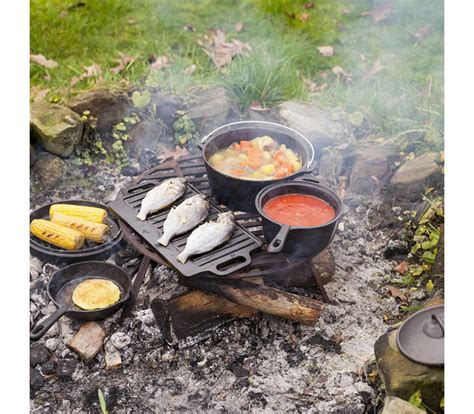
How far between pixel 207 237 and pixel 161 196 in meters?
0.61

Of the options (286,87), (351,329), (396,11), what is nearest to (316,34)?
(396,11)

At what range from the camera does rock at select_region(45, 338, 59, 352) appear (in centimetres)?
453

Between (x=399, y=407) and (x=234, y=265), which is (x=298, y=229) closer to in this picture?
(x=234, y=265)

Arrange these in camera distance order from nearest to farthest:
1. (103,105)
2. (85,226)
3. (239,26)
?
(85,226) → (103,105) → (239,26)

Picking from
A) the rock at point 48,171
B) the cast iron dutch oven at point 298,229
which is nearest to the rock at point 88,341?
the cast iron dutch oven at point 298,229

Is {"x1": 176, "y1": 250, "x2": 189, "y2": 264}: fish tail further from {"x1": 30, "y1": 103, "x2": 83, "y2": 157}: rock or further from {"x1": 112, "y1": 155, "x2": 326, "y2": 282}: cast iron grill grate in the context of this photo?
{"x1": 30, "y1": 103, "x2": 83, "y2": 157}: rock

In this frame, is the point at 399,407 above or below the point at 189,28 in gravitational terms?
above

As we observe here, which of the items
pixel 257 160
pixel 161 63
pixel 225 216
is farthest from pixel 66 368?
pixel 161 63

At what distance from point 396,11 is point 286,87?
256 centimetres

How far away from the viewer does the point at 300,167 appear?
495 cm

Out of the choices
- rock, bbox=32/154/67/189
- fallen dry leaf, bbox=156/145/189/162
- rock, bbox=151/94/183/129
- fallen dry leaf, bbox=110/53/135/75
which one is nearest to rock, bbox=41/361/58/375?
rock, bbox=32/154/67/189

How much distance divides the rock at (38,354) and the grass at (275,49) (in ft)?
9.70

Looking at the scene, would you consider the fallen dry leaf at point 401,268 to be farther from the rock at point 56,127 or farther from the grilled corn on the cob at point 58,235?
the rock at point 56,127

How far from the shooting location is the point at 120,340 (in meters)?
4.52
